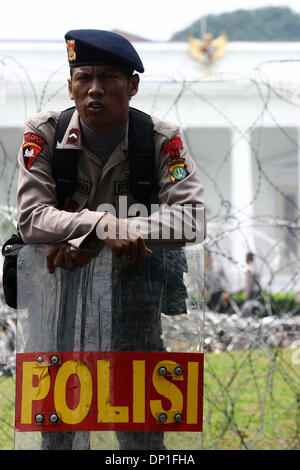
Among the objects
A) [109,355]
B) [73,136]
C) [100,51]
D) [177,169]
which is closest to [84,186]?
[73,136]

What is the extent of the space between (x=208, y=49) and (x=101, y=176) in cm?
1678

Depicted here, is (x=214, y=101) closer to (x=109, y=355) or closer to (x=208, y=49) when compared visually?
(x=208, y=49)

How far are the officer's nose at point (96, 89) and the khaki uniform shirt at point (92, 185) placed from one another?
0.48 ft

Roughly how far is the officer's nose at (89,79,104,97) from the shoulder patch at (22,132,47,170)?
0.22 m

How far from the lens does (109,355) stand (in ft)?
7.59

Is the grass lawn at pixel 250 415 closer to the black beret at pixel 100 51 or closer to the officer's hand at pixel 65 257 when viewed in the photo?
the officer's hand at pixel 65 257

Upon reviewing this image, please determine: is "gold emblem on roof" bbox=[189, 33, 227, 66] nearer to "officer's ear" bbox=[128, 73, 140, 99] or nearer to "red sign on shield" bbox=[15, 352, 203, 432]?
"officer's ear" bbox=[128, 73, 140, 99]

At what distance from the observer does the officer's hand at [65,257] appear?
230 cm

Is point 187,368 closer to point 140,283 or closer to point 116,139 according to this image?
point 140,283
